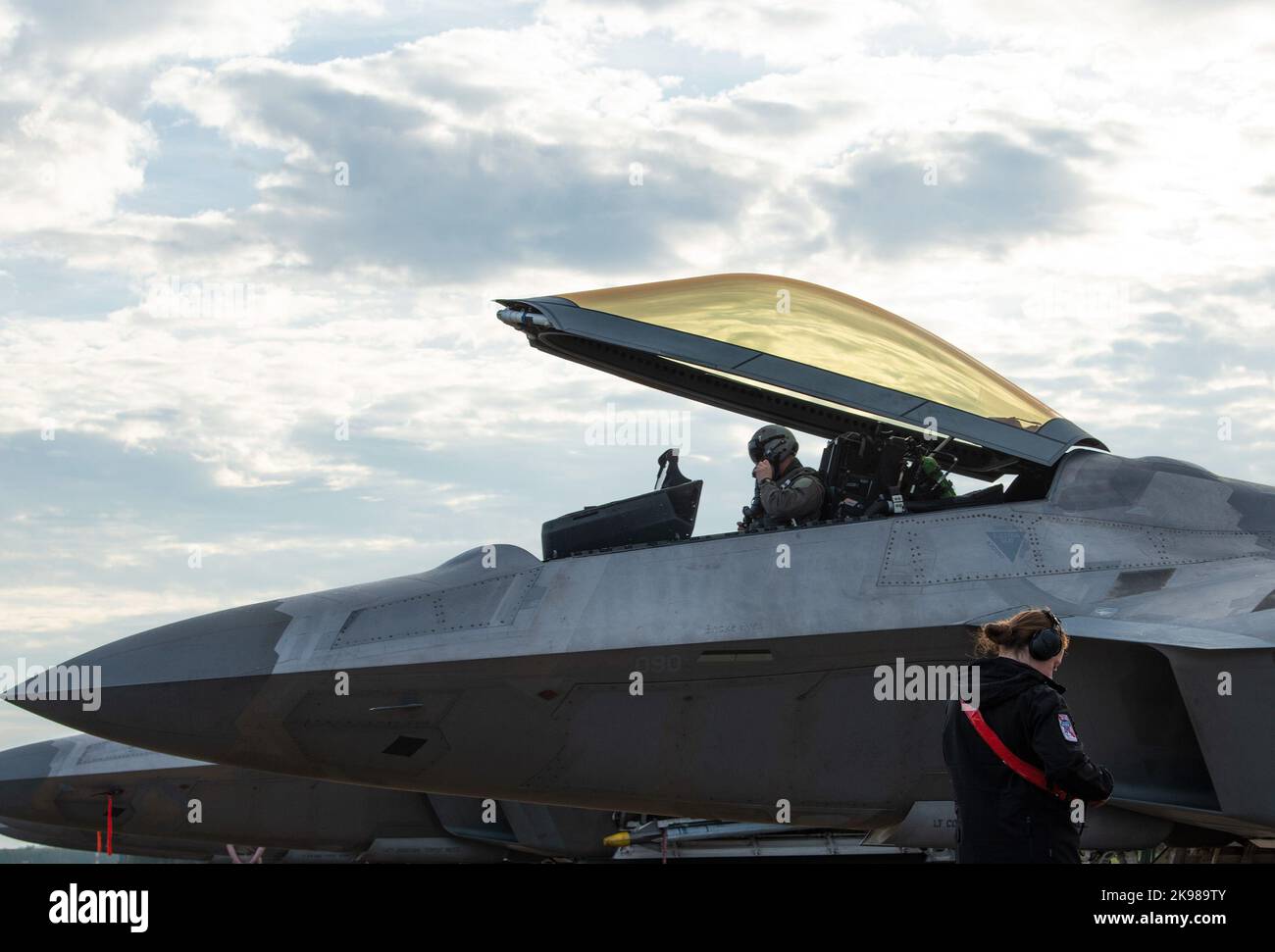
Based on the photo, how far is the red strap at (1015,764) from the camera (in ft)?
14.7

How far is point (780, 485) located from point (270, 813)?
7955 mm

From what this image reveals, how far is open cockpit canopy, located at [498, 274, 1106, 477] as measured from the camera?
813 centimetres

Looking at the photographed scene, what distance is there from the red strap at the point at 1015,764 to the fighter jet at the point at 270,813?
8.59 m

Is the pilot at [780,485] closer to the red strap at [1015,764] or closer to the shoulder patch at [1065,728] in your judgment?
the red strap at [1015,764]

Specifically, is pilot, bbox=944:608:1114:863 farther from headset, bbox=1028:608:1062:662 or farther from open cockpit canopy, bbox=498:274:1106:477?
open cockpit canopy, bbox=498:274:1106:477

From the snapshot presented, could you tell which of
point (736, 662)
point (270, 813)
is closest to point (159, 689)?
point (736, 662)

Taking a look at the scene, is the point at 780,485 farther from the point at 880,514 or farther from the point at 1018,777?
the point at 1018,777

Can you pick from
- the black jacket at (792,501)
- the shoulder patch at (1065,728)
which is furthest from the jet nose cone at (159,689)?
the shoulder patch at (1065,728)

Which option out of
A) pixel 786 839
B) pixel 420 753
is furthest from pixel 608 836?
pixel 420 753

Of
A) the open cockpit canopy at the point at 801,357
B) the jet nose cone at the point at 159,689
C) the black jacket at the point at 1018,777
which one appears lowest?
the black jacket at the point at 1018,777

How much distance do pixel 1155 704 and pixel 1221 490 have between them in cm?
184

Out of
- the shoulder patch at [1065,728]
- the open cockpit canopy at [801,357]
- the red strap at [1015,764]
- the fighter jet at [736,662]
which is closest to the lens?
the shoulder patch at [1065,728]
